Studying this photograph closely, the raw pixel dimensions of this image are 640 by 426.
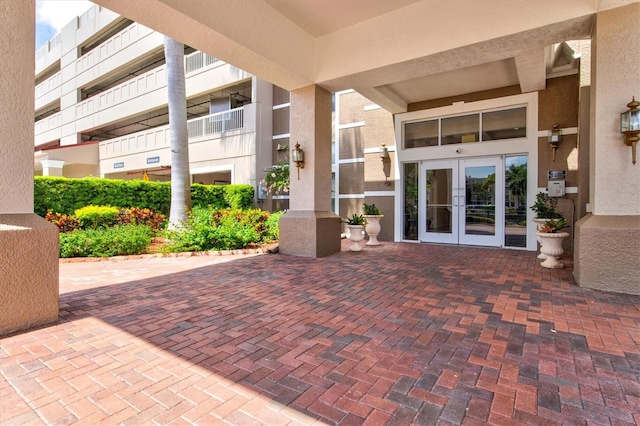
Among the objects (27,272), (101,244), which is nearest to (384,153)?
(101,244)

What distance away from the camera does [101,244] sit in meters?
6.68

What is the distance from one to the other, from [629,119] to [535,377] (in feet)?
11.8

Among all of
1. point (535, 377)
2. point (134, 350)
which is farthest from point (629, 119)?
point (134, 350)

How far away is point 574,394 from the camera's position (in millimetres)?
2021

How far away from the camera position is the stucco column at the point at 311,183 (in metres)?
6.75

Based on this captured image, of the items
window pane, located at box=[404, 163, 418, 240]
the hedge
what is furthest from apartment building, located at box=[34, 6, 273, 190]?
window pane, located at box=[404, 163, 418, 240]

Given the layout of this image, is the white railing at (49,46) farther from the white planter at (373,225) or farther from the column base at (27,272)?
the column base at (27,272)

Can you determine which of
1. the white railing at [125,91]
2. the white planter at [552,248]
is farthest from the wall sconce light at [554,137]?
the white railing at [125,91]

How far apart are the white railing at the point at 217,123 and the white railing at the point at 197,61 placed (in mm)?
2289

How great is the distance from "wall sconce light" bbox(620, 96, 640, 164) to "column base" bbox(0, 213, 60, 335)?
6318 mm

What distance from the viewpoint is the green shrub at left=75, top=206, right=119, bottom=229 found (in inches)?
341

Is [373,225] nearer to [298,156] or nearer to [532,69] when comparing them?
[298,156]

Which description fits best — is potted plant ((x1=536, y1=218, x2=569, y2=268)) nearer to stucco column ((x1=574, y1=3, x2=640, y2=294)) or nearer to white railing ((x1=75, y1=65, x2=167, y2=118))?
stucco column ((x1=574, y1=3, x2=640, y2=294))

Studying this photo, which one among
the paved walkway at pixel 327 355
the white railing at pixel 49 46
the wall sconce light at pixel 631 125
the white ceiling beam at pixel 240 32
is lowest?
the paved walkway at pixel 327 355
